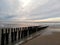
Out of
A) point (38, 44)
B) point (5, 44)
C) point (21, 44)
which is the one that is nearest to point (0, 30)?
point (5, 44)

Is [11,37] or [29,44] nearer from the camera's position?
[29,44]

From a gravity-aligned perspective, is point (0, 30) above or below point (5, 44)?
above

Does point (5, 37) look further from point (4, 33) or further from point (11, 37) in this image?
point (11, 37)

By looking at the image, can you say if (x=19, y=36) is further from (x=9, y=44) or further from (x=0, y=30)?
(x=0, y=30)

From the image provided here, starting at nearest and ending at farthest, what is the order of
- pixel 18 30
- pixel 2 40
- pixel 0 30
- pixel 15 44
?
pixel 0 30 < pixel 2 40 < pixel 15 44 < pixel 18 30

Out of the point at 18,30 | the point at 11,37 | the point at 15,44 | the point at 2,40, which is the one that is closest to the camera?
the point at 2,40

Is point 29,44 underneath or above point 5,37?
underneath

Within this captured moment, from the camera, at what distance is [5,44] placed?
7.37m

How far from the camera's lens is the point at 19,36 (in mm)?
9961

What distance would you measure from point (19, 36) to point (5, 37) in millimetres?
2733

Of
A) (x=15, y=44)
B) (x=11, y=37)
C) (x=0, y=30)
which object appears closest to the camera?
(x=0, y=30)

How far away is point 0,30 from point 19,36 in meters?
3.50

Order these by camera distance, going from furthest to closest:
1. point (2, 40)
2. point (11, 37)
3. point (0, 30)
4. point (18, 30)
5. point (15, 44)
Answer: point (18, 30)
point (11, 37)
point (15, 44)
point (2, 40)
point (0, 30)

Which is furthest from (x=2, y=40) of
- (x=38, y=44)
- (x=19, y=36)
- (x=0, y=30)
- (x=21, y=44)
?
(x=19, y=36)
